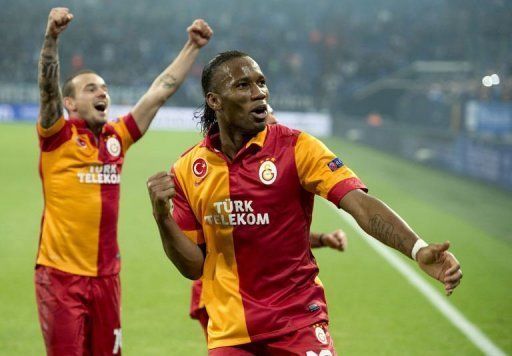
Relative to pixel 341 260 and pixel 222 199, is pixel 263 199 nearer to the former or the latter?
pixel 222 199

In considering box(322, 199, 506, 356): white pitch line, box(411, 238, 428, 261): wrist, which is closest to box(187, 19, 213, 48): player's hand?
box(411, 238, 428, 261): wrist

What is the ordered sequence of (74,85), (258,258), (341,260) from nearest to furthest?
(258,258), (74,85), (341,260)

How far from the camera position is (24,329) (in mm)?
7836

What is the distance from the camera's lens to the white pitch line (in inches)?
296

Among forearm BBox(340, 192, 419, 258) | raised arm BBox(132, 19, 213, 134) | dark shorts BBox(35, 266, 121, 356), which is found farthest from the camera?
raised arm BBox(132, 19, 213, 134)

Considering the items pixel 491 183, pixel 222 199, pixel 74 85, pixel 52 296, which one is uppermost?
pixel 74 85

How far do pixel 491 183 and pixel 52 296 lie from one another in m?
15.4

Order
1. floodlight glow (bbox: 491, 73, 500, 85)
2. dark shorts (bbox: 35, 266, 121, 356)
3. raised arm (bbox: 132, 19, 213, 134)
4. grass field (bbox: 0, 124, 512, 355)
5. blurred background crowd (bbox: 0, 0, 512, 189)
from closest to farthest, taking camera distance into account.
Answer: dark shorts (bbox: 35, 266, 121, 356) → raised arm (bbox: 132, 19, 213, 134) → grass field (bbox: 0, 124, 512, 355) → floodlight glow (bbox: 491, 73, 500, 85) → blurred background crowd (bbox: 0, 0, 512, 189)

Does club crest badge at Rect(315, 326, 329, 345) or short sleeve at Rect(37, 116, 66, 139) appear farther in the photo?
short sleeve at Rect(37, 116, 66, 139)

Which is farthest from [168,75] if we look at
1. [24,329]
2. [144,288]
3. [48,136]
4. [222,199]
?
[144,288]

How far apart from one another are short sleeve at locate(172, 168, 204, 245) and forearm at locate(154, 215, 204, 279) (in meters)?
0.07

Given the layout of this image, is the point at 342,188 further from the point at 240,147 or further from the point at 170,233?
the point at 170,233

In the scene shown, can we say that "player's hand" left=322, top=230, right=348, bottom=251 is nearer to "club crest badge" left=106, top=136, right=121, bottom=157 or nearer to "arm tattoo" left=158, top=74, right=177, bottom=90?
"club crest badge" left=106, top=136, right=121, bottom=157

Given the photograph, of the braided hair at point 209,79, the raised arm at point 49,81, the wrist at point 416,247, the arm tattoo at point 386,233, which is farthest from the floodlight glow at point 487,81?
the wrist at point 416,247
